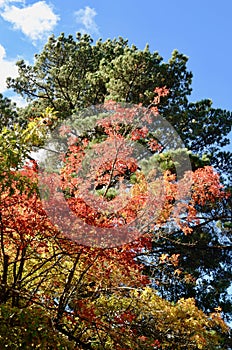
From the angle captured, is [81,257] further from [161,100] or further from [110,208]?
[161,100]

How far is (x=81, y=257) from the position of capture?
5.01 meters

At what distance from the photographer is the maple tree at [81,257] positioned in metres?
3.78

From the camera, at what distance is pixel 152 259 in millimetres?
10789

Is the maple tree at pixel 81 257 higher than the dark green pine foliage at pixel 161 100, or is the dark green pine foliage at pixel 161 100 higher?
the dark green pine foliage at pixel 161 100

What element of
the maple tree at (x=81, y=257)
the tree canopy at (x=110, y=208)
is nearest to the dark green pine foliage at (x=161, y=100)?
the tree canopy at (x=110, y=208)

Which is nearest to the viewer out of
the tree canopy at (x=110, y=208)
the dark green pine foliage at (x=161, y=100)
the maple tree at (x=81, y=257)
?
the maple tree at (x=81, y=257)

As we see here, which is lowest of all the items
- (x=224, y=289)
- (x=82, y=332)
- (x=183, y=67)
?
(x=82, y=332)

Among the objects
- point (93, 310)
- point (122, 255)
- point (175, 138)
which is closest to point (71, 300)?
point (93, 310)

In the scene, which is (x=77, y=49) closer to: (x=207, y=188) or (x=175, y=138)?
(x=175, y=138)

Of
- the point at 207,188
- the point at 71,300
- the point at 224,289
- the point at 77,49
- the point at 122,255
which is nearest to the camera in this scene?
the point at 122,255

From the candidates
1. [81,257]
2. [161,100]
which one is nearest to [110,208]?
[81,257]

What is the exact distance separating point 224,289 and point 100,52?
8828mm

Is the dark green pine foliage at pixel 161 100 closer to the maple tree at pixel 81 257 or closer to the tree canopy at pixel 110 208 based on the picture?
the tree canopy at pixel 110 208

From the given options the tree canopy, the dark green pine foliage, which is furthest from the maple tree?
the dark green pine foliage
